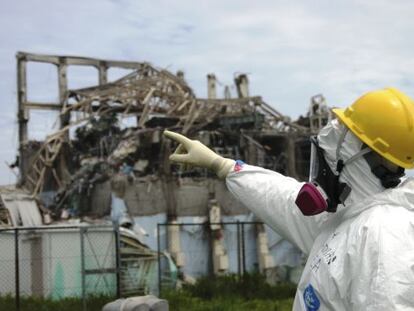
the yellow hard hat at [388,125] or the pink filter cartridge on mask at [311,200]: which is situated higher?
the yellow hard hat at [388,125]

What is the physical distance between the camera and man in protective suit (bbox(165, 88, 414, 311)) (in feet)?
6.49

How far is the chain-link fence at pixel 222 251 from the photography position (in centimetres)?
2005

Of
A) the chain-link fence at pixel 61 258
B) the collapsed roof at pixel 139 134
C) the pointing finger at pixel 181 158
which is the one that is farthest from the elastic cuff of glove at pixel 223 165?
the collapsed roof at pixel 139 134

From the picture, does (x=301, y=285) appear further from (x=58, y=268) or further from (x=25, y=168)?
(x=25, y=168)

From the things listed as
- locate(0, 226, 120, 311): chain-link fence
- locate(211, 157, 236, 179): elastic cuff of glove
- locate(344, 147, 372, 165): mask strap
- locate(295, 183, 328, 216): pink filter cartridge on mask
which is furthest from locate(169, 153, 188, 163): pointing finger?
locate(0, 226, 120, 311): chain-link fence

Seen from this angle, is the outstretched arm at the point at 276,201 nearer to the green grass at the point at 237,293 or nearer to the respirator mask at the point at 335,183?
the respirator mask at the point at 335,183

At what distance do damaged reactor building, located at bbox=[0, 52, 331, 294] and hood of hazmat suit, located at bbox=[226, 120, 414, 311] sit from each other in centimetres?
1653

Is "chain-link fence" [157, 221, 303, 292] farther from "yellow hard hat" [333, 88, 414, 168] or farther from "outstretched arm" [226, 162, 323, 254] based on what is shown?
"yellow hard hat" [333, 88, 414, 168]

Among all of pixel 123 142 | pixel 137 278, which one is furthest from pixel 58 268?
pixel 123 142

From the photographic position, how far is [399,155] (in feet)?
7.34

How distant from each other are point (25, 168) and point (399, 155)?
2336 cm

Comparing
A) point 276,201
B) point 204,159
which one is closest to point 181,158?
point 204,159

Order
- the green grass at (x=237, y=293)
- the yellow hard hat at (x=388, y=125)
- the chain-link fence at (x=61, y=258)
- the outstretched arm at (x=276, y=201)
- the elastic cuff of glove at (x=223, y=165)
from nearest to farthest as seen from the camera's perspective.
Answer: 1. the yellow hard hat at (x=388, y=125)
2. the outstretched arm at (x=276, y=201)
3. the elastic cuff of glove at (x=223, y=165)
4. the green grass at (x=237, y=293)
5. the chain-link fence at (x=61, y=258)

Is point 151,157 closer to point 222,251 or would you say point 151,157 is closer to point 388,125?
point 222,251
